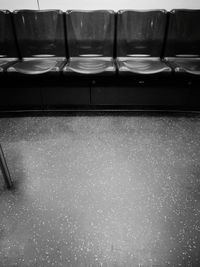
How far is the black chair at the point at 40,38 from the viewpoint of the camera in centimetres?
242

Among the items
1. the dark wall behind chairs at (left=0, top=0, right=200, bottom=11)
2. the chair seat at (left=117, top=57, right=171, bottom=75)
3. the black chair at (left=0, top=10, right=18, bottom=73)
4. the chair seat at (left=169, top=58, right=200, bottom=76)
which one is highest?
the dark wall behind chairs at (left=0, top=0, right=200, bottom=11)

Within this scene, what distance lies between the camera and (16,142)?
6.73ft

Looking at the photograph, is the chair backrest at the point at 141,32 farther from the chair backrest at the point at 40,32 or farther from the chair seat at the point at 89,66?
the chair backrest at the point at 40,32

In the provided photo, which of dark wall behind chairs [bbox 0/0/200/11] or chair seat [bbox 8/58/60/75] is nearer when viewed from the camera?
chair seat [bbox 8/58/60/75]

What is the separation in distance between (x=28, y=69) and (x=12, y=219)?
5.02ft

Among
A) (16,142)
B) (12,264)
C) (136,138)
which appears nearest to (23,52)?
(16,142)

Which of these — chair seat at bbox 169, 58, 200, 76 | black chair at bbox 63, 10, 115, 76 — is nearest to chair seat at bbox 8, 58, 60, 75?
black chair at bbox 63, 10, 115, 76

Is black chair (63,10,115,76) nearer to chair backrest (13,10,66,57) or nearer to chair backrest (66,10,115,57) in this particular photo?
chair backrest (66,10,115,57)

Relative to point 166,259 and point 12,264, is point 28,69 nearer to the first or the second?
point 12,264

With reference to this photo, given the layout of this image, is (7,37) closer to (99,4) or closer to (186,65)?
(99,4)

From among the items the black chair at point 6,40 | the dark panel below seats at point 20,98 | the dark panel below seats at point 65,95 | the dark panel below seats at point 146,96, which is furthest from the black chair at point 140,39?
the black chair at point 6,40

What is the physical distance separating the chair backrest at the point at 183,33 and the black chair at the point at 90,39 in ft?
2.27

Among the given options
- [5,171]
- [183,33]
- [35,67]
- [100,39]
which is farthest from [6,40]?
[183,33]

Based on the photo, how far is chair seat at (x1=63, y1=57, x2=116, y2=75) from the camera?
88.0 inches
